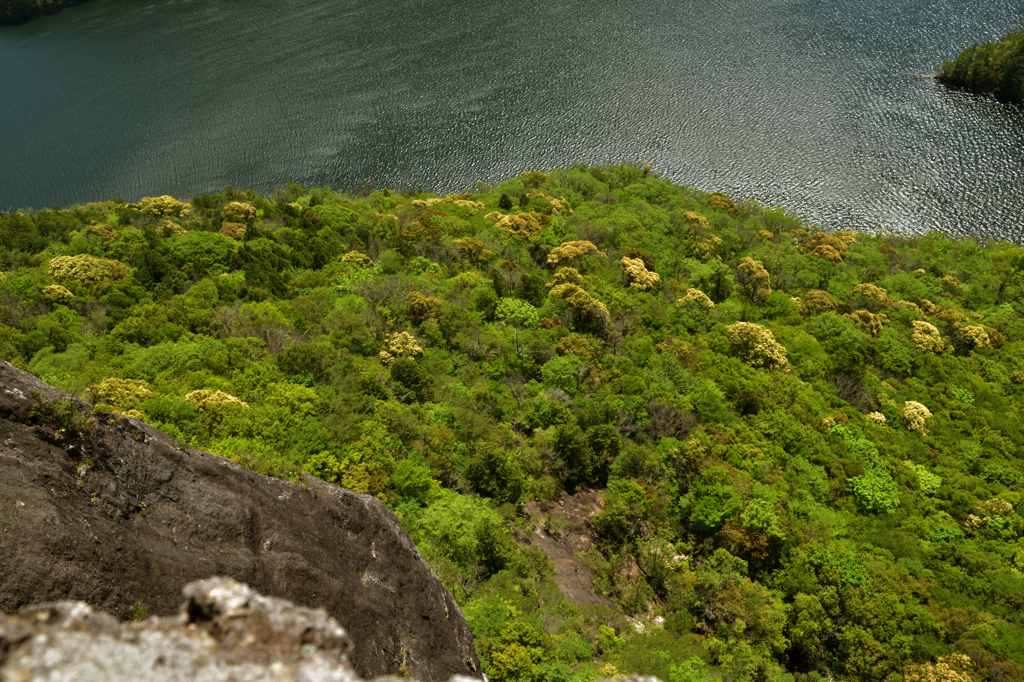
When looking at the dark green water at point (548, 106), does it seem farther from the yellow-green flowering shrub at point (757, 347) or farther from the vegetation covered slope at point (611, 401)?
the yellow-green flowering shrub at point (757, 347)

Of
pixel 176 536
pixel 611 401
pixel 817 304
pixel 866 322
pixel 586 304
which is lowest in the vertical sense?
pixel 866 322

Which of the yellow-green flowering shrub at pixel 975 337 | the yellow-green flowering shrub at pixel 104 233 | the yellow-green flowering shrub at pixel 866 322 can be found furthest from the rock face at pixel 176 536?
the yellow-green flowering shrub at pixel 975 337

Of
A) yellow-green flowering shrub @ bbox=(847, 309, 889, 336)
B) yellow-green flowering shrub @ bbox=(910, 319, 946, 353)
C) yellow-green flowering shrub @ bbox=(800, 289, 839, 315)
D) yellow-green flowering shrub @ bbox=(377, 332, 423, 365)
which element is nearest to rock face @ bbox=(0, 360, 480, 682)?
yellow-green flowering shrub @ bbox=(377, 332, 423, 365)

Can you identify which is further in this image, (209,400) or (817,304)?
(817,304)

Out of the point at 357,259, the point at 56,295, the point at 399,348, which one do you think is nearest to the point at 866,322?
the point at 399,348

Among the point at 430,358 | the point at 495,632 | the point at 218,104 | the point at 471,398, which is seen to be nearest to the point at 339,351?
the point at 430,358

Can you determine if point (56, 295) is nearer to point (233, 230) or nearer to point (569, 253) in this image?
point (233, 230)

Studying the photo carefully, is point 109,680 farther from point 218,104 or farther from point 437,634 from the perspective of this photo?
point 218,104
